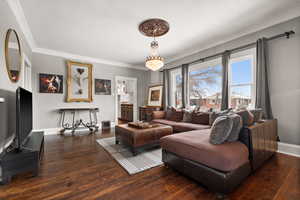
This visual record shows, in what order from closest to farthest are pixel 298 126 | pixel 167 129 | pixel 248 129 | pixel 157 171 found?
1. pixel 248 129
2. pixel 157 171
3. pixel 298 126
4. pixel 167 129

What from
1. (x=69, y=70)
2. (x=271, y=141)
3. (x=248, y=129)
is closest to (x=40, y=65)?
(x=69, y=70)

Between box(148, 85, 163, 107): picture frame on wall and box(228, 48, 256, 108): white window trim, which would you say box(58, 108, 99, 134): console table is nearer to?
box(148, 85, 163, 107): picture frame on wall

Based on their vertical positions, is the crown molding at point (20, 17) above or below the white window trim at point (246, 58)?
above

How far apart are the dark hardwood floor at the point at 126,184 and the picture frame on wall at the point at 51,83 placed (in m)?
2.92

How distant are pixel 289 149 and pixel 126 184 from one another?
3202mm

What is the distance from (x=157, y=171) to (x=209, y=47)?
386 centimetres

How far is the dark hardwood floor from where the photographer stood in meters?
1.46

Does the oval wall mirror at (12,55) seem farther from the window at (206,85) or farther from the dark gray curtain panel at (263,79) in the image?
the dark gray curtain panel at (263,79)

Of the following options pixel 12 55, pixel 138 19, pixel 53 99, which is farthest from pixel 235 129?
pixel 53 99

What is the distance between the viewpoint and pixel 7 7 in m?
2.03

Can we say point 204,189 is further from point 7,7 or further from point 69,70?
point 69,70

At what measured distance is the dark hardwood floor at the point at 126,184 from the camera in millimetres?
Answer: 1457

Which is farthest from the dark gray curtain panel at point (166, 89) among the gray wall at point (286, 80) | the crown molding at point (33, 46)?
the gray wall at point (286, 80)

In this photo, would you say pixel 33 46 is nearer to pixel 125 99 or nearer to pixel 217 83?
pixel 125 99
